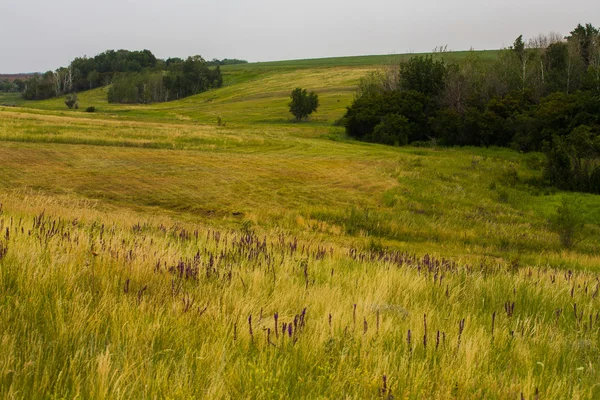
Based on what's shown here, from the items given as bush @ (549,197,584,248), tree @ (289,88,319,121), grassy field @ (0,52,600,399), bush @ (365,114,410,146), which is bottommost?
bush @ (549,197,584,248)

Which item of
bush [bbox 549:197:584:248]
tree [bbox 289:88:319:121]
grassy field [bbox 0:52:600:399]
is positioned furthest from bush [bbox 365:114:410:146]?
grassy field [bbox 0:52:600:399]

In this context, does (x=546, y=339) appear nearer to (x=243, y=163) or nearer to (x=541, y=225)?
(x=541, y=225)

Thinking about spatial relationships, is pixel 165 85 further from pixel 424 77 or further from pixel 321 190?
pixel 321 190

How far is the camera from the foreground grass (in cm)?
215

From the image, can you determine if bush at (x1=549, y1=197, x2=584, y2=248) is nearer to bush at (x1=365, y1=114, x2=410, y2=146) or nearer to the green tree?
bush at (x1=365, y1=114, x2=410, y2=146)

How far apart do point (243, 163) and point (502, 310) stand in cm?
2696

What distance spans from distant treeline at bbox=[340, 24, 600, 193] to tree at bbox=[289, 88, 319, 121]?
12132mm

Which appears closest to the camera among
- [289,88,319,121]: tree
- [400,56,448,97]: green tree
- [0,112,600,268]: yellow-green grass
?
[0,112,600,268]: yellow-green grass

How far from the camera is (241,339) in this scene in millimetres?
2744

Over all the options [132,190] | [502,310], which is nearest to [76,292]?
[502,310]

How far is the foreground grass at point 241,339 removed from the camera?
2148mm

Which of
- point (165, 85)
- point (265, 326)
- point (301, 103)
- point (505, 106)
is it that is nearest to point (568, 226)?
point (265, 326)

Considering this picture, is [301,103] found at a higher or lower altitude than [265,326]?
higher

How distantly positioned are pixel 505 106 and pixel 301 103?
36629 mm
